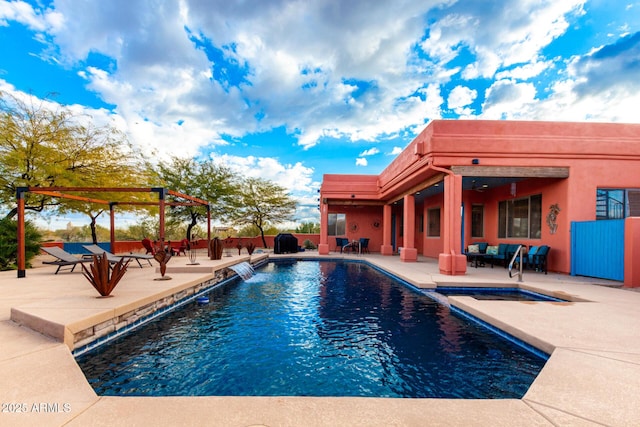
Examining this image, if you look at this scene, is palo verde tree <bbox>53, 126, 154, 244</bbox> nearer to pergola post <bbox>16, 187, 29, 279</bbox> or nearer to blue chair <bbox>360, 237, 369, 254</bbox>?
pergola post <bbox>16, 187, 29, 279</bbox>

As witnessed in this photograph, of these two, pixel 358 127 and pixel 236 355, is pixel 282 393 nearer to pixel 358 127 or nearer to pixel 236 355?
pixel 236 355

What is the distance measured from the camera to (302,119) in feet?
48.4

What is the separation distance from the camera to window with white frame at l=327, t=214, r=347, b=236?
17.4 metres

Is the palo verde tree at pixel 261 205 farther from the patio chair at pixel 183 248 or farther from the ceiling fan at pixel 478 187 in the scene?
the ceiling fan at pixel 478 187

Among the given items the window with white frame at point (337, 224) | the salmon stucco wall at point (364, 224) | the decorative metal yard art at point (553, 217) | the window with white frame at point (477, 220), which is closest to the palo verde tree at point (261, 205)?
the window with white frame at point (337, 224)

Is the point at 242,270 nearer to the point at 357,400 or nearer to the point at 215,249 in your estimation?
the point at 215,249

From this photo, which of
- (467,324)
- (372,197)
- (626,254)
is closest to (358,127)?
(372,197)

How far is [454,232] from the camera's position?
24.8 ft

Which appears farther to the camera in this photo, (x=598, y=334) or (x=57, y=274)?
(x=57, y=274)

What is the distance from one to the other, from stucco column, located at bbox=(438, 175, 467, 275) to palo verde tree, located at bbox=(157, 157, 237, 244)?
46.0 feet

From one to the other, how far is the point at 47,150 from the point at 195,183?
8.69 meters

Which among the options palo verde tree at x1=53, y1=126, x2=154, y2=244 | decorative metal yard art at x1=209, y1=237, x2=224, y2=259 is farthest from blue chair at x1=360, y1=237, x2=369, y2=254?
palo verde tree at x1=53, y1=126, x2=154, y2=244

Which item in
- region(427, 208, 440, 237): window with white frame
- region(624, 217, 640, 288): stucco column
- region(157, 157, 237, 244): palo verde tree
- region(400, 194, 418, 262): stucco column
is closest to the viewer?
region(624, 217, 640, 288): stucco column

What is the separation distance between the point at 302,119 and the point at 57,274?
38.4 ft
